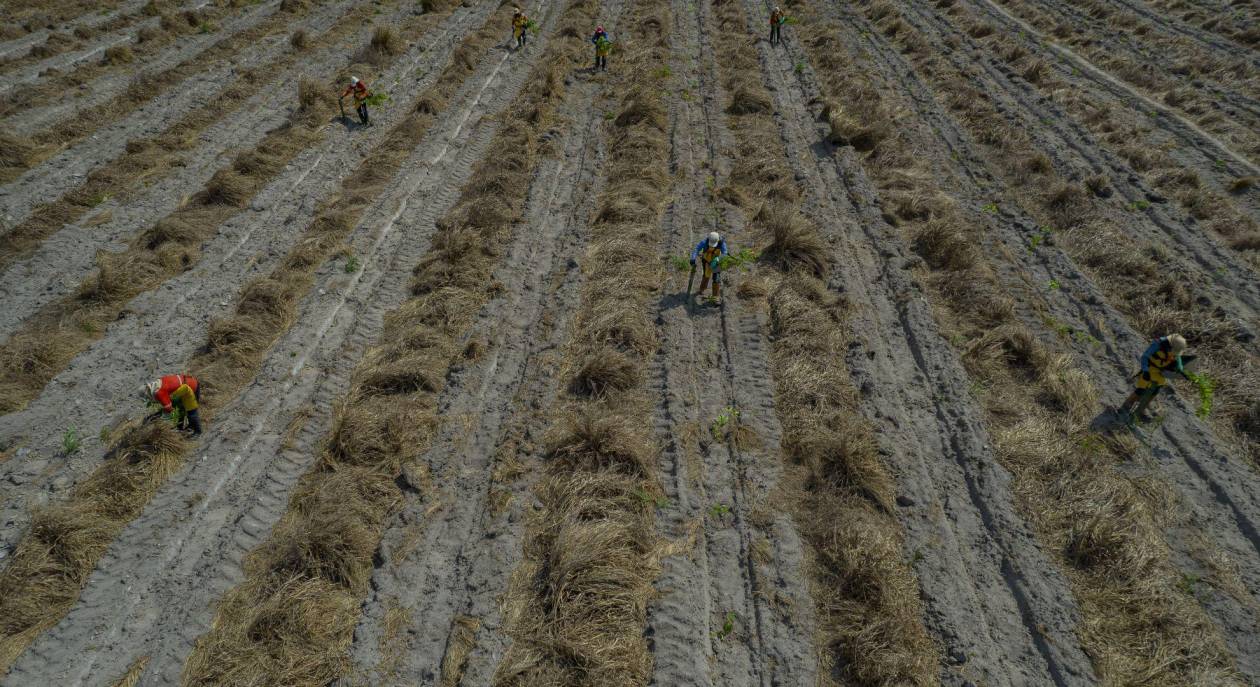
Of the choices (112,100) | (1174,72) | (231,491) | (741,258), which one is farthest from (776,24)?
(231,491)

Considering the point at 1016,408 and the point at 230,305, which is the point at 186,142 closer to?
the point at 230,305

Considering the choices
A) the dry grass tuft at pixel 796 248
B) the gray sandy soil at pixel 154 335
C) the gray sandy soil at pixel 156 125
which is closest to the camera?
the gray sandy soil at pixel 154 335

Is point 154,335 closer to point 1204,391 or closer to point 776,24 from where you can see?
point 1204,391

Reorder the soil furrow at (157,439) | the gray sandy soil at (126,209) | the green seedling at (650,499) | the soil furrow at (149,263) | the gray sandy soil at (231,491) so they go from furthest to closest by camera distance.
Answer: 1. the gray sandy soil at (126,209)
2. the soil furrow at (149,263)
3. the green seedling at (650,499)
4. the soil furrow at (157,439)
5. the gray sandy soil at (231,491)

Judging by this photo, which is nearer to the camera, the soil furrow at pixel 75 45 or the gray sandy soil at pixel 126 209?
the gray sandy soil at pixel 126 209

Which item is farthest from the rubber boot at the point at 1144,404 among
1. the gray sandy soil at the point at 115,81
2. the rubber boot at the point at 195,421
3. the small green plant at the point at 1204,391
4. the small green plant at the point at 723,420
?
the gray sandy soil at the point at 115,81

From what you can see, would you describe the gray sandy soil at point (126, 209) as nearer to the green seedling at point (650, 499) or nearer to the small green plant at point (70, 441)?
the small green plant at point (70, 441)
